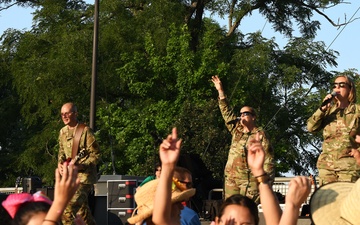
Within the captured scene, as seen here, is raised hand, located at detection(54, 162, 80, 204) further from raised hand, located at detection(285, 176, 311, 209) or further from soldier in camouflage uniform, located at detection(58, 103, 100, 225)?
soldier in camouflage uniform, located at detection(58, 103, 100, 225)

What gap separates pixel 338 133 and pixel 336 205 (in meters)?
5.62

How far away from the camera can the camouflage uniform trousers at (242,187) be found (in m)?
12.1

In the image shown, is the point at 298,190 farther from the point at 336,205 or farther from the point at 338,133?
the point at 338,133

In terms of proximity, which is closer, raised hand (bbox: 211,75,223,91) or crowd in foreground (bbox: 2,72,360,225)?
crowd in foreground (bbox: 2,72,360,225)

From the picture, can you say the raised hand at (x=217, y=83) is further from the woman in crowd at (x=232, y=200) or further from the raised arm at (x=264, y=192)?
the raised arm at (x=264, y=192)

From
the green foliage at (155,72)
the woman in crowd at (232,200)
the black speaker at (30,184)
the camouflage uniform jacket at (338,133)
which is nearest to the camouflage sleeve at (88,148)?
the camouflage uniform jacket at (338,133)

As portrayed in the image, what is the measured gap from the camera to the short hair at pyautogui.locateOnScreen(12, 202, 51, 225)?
17.0 ft

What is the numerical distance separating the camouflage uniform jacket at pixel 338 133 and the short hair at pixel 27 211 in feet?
19.4

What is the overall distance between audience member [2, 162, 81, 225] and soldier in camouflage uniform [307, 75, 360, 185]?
18.8 ft

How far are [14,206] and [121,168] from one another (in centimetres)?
3078

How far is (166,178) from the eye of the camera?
5.54 meters

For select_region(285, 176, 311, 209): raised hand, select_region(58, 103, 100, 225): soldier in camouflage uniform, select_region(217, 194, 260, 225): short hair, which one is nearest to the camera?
select_region(285, 176, 311, 209): raised hand

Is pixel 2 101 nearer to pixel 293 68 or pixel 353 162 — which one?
pixel 293 68

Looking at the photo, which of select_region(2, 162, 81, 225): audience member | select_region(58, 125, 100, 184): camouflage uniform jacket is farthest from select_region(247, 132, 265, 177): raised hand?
select_region(58, 125, 100, 184): camouflage uniform jacket
